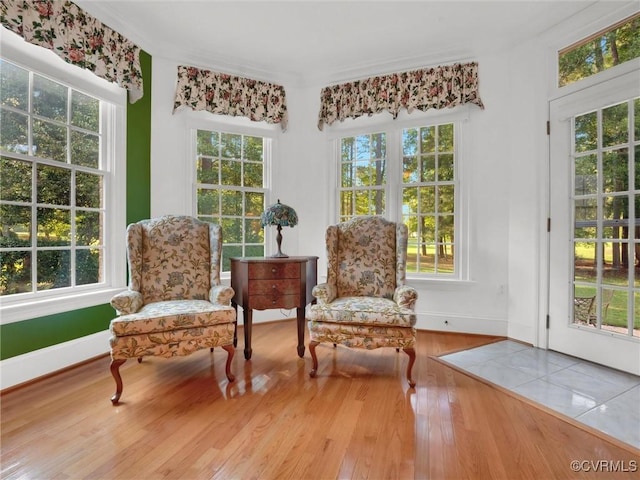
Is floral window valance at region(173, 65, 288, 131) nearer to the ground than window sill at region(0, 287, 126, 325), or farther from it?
farther from it

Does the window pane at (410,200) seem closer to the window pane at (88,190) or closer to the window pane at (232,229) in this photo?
the window pane at (232,229)

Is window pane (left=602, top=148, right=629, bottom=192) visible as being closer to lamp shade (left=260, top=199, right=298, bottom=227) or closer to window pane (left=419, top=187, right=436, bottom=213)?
window pane (left=419, top=187, right=436, bottom=213)

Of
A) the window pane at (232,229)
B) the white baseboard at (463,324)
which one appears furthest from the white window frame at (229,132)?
the white baseboard at (463,324)

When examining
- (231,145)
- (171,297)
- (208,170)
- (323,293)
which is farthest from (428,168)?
(171,297)

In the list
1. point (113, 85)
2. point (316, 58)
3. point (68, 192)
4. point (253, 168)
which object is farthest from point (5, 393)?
point (316, 58)

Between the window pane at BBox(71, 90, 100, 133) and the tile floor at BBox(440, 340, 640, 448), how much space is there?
3469mm

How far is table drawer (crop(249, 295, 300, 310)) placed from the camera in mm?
2537

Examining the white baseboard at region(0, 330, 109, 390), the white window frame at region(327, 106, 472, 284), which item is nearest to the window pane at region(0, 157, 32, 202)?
the white baseboard at region(0, 330, 109, 390)

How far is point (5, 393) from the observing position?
6.42ft

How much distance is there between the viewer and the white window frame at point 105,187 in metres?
2.08

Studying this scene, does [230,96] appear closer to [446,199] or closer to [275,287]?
[275,287]

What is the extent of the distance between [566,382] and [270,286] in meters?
2.17

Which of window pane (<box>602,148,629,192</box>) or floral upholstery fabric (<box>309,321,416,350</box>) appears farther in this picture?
window pane (<box>602,148,629,192</box>)

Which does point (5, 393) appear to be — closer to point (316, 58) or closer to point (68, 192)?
point (68, 192)
